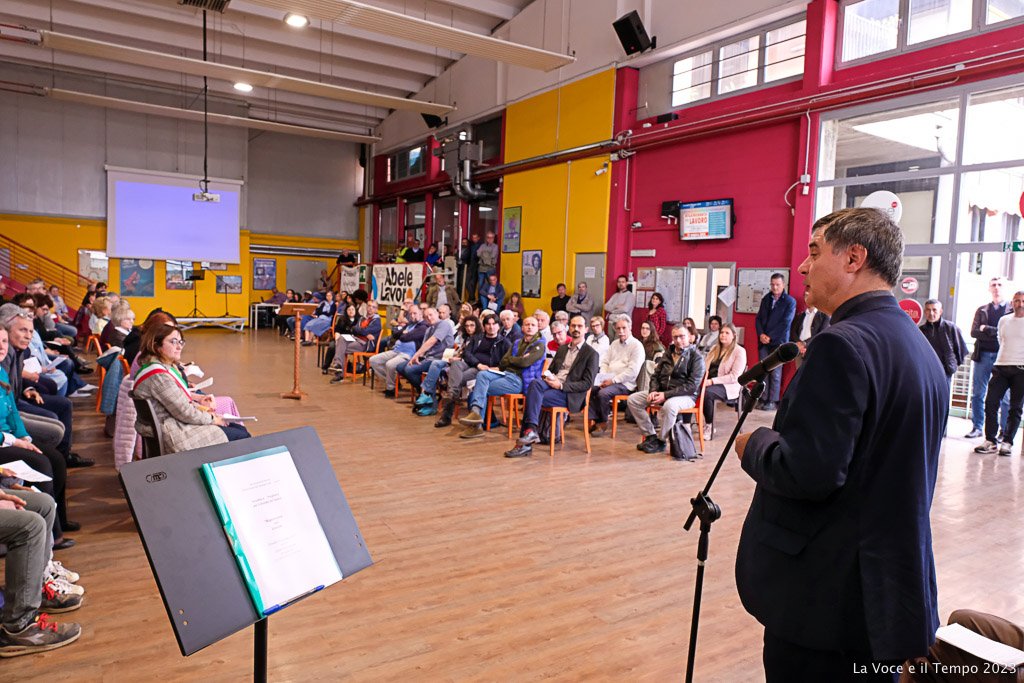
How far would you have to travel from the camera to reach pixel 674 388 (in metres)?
6.04

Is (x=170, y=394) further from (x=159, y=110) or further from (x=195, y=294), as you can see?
(x=195, y=294)

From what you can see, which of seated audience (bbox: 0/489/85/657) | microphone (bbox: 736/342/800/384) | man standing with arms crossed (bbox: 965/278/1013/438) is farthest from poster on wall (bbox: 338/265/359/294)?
microphone (bbox: 736/342/800/384)

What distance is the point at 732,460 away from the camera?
5.73 m

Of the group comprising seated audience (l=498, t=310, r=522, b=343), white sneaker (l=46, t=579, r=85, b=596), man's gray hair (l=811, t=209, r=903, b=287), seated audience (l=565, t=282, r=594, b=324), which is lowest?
white sneaker (l=46, t=579, r=85, b=596)

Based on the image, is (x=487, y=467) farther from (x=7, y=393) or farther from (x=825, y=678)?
(x=825, y=678)

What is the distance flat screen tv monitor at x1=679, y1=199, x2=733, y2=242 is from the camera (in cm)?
925

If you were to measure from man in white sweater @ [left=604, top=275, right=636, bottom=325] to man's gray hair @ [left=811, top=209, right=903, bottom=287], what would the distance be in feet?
29.5

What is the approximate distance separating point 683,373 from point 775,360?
14.6ft

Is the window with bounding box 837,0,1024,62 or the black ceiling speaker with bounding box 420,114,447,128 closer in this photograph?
the window with bounding box 837,0,1024,62

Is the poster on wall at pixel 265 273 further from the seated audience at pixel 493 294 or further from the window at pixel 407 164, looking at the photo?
the seated audience at pixel 493 294

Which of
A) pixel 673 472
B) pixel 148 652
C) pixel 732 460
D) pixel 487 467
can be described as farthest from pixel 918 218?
pixel 148 652

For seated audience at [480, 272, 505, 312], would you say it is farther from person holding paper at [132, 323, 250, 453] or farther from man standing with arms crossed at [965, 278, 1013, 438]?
person holding paper at [132, 323, 250, 453]

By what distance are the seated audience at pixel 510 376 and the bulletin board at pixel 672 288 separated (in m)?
4.34

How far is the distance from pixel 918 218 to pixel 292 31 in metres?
11.3
